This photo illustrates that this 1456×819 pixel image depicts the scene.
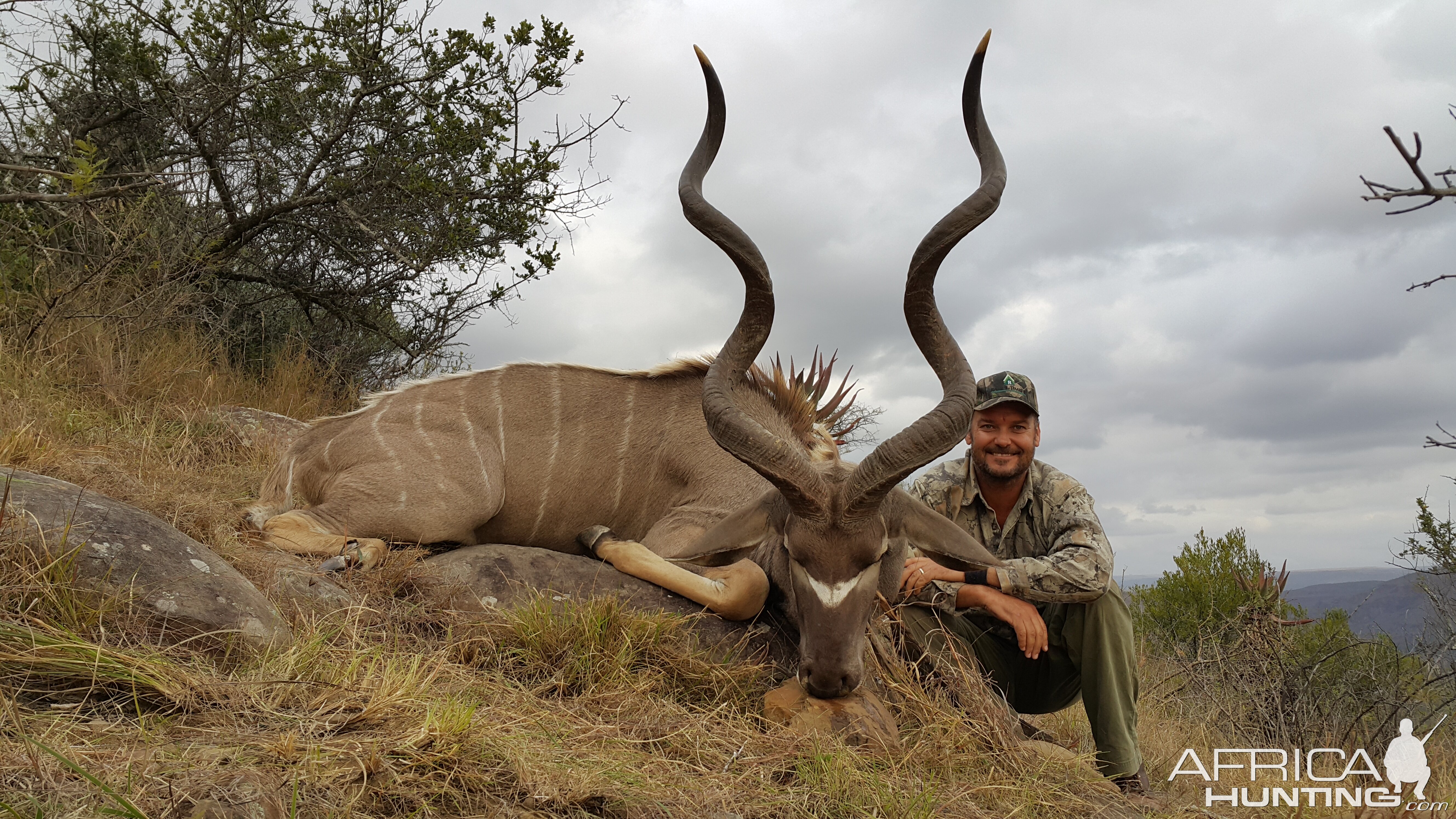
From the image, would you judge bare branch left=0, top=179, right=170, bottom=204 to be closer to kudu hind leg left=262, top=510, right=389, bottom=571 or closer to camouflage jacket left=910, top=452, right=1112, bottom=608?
kudu hind leg left=262, top=510, right=389, bottom=571

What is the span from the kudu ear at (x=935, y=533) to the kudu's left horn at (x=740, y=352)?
15.8 inches

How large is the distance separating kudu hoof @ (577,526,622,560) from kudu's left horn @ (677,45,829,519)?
944 millimetres

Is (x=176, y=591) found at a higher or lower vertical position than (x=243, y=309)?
lower

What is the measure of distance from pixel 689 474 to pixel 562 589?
110 centimetres

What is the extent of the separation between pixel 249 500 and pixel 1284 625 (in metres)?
7.20

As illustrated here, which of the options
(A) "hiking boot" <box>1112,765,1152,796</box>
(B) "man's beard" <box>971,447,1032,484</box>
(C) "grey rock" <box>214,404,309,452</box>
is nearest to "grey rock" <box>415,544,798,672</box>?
(B) "man's beard" <box>971,447,1032,484</box>

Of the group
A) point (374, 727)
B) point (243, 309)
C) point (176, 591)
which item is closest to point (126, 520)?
point (176, 591)

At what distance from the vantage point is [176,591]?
298 cm

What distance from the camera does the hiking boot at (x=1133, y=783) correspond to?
148 inches

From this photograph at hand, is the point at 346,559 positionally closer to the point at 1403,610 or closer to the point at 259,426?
the point at 259,426

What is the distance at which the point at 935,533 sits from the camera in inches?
153

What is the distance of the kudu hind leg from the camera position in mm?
4297

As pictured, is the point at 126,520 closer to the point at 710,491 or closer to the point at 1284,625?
A: the point at 710,491
